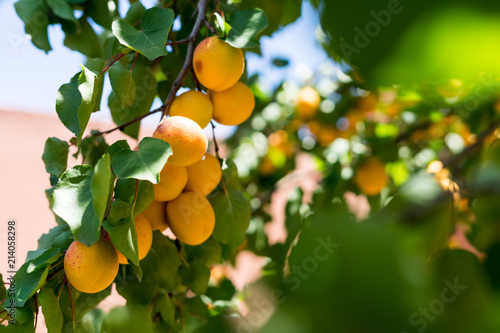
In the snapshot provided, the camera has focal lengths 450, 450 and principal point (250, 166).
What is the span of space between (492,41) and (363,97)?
131 centimetres

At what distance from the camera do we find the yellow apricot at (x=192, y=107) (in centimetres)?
54

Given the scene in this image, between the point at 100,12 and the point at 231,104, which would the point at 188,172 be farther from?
the point at 100,12

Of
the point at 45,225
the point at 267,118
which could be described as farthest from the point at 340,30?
the point at 45,225

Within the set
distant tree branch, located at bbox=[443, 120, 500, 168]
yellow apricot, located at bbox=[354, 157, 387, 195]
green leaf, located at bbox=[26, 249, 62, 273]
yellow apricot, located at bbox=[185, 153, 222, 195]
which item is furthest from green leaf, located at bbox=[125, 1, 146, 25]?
yellow apricot, located at bbox=[354, 157, 387, 195]

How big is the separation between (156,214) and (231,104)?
0.56 feet

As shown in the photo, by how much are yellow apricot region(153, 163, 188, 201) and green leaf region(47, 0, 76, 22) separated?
0.33 meters

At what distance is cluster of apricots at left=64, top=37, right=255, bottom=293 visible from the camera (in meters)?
0.46

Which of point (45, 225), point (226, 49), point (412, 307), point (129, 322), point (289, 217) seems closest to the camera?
point (412, 307)

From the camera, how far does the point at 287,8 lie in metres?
0.76

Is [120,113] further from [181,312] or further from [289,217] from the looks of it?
[289,217]

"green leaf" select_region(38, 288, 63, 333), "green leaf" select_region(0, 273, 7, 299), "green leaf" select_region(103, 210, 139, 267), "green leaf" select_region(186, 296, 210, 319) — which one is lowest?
"green leaf" select_region(186, 296, 210, 319)

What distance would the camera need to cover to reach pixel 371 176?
1259mm

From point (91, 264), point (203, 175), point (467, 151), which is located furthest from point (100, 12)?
point (467, 151)

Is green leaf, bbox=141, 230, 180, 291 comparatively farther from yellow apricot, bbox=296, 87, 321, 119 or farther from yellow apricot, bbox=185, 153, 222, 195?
yellow apricot, bbox=296, 87, 321, 119
